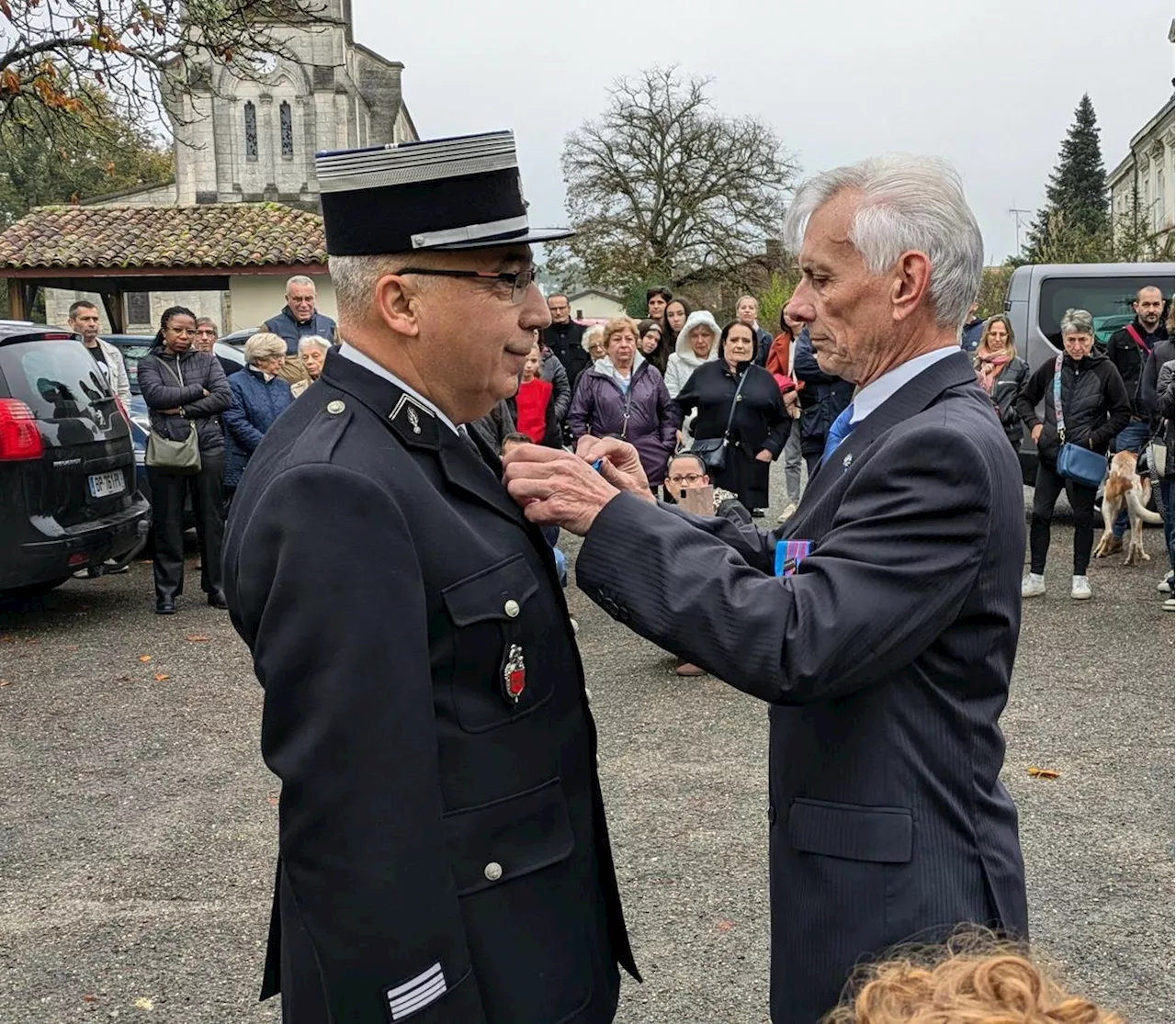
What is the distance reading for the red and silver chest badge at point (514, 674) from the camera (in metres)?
1.81

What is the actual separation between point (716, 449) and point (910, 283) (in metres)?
7.33

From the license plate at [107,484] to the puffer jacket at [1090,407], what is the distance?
259 inches

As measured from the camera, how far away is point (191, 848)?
15.7 ft

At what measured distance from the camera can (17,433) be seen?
789 centimetres

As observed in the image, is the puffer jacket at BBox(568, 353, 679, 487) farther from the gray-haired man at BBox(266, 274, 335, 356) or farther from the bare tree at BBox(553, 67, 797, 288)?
the bare tree at BBox(553, 67, 797, 288)

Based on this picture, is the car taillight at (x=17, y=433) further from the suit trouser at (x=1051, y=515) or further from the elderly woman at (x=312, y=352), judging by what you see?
the suit trouser at (x=1051, y=515)

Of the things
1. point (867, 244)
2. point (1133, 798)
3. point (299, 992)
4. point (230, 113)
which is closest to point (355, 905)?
point (299, 992)

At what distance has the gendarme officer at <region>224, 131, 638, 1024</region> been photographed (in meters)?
1.63

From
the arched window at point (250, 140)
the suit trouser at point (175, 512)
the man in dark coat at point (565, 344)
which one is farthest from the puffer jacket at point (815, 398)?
the arched window at point (250, 140)

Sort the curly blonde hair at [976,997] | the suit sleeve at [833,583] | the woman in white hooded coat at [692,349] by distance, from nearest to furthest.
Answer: the curly blonde hair at [976,997] < the suit sleeve at [833,583] < the woman in white hooded coat at [692,349]

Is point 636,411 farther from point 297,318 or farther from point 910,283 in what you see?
point 910,283

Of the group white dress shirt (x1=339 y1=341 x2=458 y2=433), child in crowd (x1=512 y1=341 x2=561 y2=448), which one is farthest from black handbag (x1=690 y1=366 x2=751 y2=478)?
white dress shirt (x1=339 y1=341 x2=458 y2=433)

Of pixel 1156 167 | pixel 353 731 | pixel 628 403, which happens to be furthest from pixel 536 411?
pixel 1156 167

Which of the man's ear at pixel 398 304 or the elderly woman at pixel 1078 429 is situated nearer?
the man's ear at pixel 398 304
